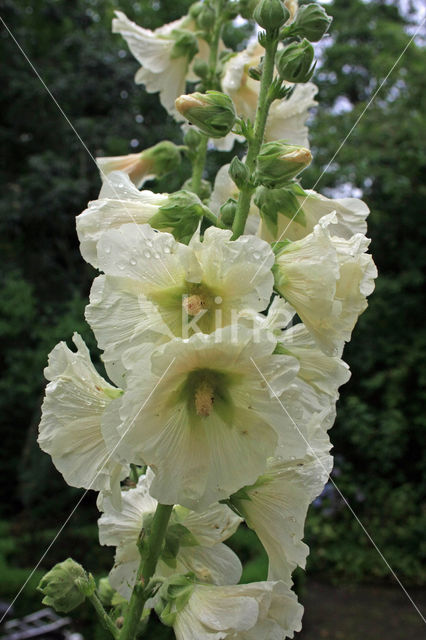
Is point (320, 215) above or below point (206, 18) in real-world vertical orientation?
below

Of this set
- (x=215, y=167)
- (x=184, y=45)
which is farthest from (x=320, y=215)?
(x=215, y=167)

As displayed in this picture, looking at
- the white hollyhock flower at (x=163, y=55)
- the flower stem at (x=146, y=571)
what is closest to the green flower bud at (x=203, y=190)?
the white hollyhock flower at (x=163, y=55)

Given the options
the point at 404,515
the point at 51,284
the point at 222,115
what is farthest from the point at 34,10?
the point at 222,115

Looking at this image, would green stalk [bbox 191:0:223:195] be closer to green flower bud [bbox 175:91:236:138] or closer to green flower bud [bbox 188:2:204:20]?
green flower bud [bbox 188:2:204:20]

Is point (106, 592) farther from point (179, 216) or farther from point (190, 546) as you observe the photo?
point (179, 216)

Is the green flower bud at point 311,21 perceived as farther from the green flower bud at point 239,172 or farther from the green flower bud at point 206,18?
the green flower bud at point 206,18

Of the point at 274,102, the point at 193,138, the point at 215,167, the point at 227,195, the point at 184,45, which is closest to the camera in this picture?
the point at 227,195
